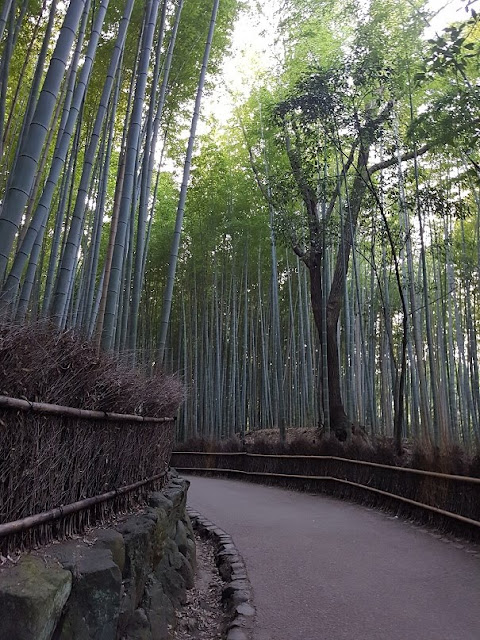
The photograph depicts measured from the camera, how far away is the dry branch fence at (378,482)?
3.95 metres

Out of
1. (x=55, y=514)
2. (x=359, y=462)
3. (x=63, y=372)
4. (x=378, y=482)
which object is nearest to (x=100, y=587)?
(x=55, y=514)

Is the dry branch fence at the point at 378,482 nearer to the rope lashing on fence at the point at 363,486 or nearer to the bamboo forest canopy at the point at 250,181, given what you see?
the rope lashing on fence at the point at 363,486

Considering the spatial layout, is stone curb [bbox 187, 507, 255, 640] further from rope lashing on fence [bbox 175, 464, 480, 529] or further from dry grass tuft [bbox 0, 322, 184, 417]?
rope lashing on fence [bbox 175, 464, 480, 529]

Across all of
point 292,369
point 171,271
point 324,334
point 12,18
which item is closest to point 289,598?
point 171,271

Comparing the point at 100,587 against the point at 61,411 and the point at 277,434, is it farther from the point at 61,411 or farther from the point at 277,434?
the point at 277,434

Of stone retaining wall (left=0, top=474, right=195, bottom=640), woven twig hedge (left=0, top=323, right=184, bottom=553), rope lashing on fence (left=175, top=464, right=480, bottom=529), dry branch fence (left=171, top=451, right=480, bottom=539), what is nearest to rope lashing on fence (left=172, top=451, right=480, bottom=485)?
dry branch fence (left=171, top=451, right=480, bottom=539)

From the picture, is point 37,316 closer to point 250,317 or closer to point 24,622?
point 24,622

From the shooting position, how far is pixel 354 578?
9.84 feet

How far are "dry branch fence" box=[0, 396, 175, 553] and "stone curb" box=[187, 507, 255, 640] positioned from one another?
2.45ft

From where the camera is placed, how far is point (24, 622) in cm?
125

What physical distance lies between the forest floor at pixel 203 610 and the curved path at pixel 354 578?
0.23 metres

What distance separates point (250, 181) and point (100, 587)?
921cm

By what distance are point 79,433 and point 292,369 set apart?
1114 cm

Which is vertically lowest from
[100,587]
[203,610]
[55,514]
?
[203,610]
